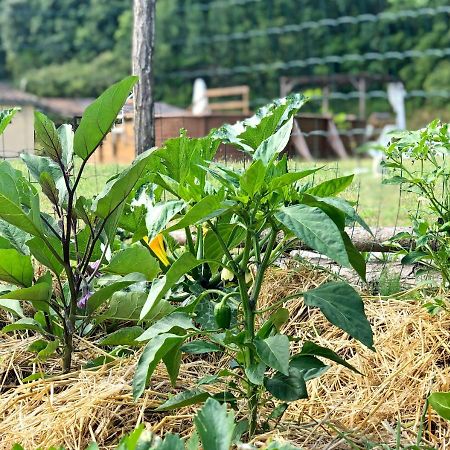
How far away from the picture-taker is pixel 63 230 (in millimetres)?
1450

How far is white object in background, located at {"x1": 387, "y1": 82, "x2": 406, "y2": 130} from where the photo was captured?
1459cm

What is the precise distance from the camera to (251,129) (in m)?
1.29

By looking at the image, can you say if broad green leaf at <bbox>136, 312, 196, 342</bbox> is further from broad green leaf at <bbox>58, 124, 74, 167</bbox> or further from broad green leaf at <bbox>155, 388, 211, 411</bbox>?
broad green leaf at <bbox>58, 124, 74, 167</bbox>

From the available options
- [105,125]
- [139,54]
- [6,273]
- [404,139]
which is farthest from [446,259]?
[139,54]

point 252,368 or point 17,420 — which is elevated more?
point 252,368

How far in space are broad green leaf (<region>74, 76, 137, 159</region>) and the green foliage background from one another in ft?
57.6

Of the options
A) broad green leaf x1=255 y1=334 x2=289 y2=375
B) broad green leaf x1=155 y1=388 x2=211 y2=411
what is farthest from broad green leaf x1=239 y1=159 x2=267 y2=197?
broad green leaf x1=155 y1=388 x2=211 y2=411

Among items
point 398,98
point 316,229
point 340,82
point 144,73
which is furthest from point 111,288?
point 340,82

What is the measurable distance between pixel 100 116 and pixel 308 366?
0.55 meters

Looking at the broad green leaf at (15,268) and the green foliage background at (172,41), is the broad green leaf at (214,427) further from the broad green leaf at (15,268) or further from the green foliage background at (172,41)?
the green foliage background at (172,41)

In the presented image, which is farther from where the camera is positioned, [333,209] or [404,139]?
[404,139]

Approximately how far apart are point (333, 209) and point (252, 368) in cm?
26

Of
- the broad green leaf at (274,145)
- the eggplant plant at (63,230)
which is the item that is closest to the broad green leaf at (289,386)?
the broad green leaf at (274,145)

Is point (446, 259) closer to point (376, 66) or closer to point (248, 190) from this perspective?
point (248, 190)
